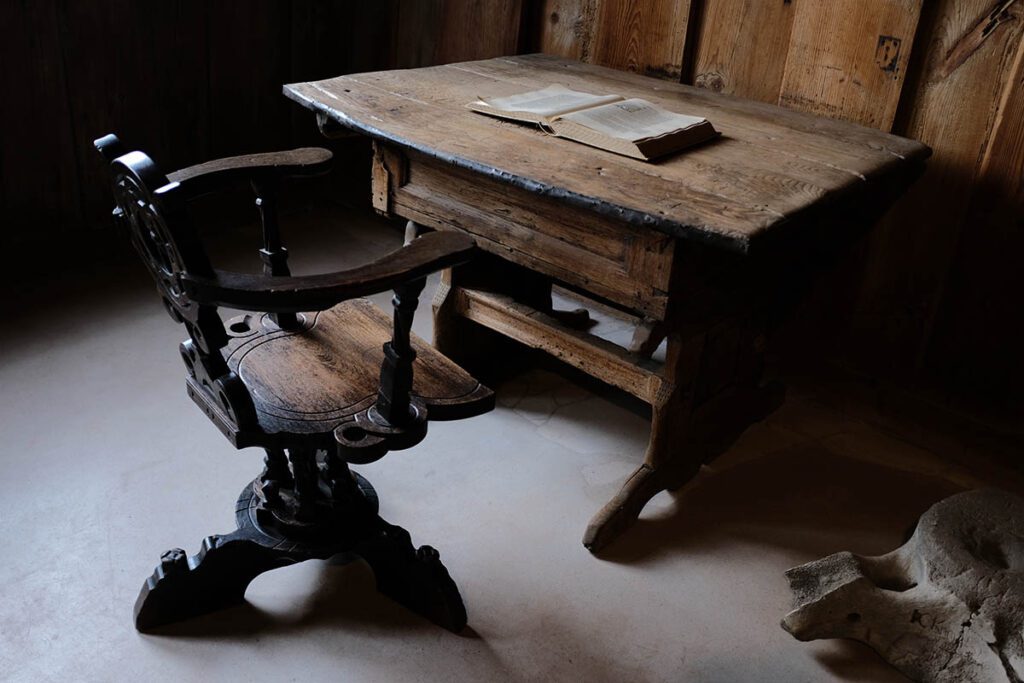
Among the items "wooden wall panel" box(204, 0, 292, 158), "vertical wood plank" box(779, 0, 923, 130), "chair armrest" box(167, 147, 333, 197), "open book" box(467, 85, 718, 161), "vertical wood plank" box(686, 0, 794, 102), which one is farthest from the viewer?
"wooden wall panel" box(204, 0, 292, 158)

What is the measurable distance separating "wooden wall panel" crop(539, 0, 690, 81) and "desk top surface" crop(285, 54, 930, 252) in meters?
0.15

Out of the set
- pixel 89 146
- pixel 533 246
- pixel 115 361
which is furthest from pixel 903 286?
pixel 89 146

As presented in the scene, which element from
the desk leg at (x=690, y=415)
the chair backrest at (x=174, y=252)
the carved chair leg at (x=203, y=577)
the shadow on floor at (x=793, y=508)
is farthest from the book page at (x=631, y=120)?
the carved chair leg at (x=203, y=577)

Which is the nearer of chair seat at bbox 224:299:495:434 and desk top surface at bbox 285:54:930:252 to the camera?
chair seat at bbox 224:299:495:434

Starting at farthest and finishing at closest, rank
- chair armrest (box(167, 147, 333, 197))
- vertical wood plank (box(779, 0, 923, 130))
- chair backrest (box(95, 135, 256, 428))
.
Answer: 1. vertical wood plank (box(779, 0, 923, 130))
2. chair armrest (box(167, 147, 333, 197))
3. chair backrest (box(95, 135, 256, 428))

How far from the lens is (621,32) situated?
2645 millimetres

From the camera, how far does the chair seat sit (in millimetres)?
1500

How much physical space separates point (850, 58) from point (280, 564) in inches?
67.0

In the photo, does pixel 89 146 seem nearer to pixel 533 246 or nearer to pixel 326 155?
pixel 326 155

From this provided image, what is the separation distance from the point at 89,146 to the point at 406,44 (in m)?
1.04

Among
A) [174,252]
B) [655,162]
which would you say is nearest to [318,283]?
[174,252]

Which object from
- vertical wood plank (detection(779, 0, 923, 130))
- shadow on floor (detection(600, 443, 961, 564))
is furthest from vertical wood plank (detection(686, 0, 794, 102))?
shadow on floor (detection(600, 443, 961, 564))

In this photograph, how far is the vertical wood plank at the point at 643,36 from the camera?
2535 millimetres

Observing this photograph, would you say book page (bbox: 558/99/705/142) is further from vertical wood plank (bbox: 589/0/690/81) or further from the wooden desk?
vertical wood plank (bbox: 589/0/690/81)
